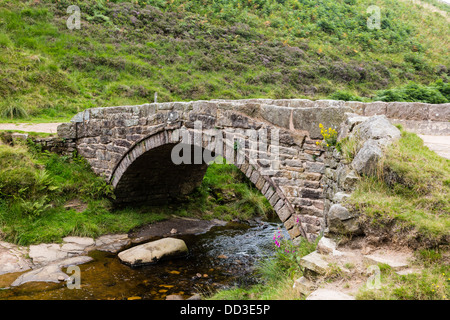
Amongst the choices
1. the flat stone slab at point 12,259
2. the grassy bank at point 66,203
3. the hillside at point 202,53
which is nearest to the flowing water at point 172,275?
the flat stone slab at point 12,259

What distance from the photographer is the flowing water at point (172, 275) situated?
18.9 ft

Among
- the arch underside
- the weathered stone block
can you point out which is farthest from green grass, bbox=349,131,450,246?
the weathered stone block

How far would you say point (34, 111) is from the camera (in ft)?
39.7

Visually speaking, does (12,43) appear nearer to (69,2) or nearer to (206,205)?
(69,2)

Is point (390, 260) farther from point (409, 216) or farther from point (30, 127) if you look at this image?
point (30, 127)

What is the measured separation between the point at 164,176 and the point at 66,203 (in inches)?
111

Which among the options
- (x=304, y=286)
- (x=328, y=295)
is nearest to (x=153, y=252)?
(x=304, y=286)

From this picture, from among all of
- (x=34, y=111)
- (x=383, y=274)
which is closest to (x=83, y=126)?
(x=34, y=111)

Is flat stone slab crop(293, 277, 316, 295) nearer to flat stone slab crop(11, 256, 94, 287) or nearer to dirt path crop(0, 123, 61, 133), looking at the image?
flat stone slab crop(11, 256, 94, 287)

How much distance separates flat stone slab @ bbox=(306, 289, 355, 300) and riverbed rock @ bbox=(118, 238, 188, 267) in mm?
5086

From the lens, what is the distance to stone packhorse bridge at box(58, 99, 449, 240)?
5438 mm

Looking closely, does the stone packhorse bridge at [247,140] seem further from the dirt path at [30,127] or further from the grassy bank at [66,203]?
the dirt path at [30,127]

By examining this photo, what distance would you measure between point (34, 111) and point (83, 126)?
3.29 m

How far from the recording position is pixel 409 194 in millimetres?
3371
